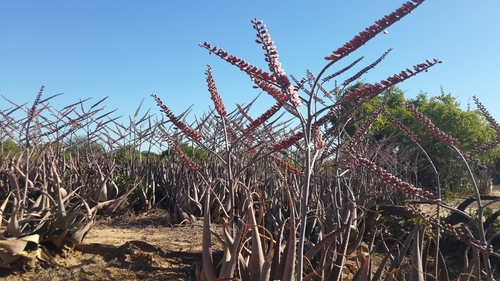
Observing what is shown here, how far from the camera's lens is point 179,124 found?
2441mm

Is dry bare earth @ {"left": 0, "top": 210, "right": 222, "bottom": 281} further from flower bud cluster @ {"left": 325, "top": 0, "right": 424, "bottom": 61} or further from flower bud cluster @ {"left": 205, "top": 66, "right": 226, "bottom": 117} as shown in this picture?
flower bud cluster @ {"left": 325, "top": 0, "right": 424, "bottom": 61}

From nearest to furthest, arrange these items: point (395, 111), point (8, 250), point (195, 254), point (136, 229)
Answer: point (8, 250) → point (195, 254) → point (136, 229) → point (395, 111)

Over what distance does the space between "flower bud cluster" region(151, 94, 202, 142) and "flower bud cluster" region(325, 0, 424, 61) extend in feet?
3.86

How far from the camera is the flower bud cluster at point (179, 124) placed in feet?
7.90

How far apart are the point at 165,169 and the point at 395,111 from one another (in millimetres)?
12505

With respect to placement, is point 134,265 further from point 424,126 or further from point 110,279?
point 424,126

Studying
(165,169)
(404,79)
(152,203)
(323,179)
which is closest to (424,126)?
(404,79)

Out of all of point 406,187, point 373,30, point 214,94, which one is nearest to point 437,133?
point 406,187

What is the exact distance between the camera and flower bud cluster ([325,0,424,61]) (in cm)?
125

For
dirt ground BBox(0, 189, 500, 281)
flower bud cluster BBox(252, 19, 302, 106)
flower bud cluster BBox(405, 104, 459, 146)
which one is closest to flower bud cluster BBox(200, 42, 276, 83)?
flower bud cluster BBox(252, 19, 302, 106)

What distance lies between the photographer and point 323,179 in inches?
170

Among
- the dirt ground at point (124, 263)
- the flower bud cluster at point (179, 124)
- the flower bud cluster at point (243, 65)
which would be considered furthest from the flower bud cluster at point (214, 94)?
the dirt ground at point (124, 263)

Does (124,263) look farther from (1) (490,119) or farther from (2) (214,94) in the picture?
(1) (490,119)

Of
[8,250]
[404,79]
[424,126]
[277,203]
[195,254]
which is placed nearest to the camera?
[404,79]
